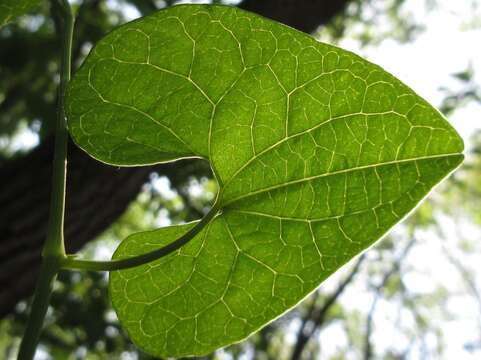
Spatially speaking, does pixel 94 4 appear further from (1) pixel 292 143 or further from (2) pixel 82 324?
(1) pixel 292 143

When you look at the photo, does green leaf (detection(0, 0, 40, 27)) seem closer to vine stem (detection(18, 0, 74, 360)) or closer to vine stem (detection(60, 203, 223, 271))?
vine stem (detection(18, 0, 74, 360))

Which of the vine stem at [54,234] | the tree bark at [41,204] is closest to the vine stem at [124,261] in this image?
the vine stem at [54,234]

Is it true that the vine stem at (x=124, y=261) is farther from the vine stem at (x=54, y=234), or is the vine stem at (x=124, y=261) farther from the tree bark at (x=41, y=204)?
the tree bark at (x=41, y=204)

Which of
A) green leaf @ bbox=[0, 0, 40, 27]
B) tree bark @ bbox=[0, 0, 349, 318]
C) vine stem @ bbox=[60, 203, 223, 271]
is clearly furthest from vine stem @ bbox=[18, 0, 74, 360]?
tree bark @ bbox=[0, 0, 349, 318]

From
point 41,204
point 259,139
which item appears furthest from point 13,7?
point 41,204

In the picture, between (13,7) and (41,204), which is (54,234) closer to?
(13,7)
